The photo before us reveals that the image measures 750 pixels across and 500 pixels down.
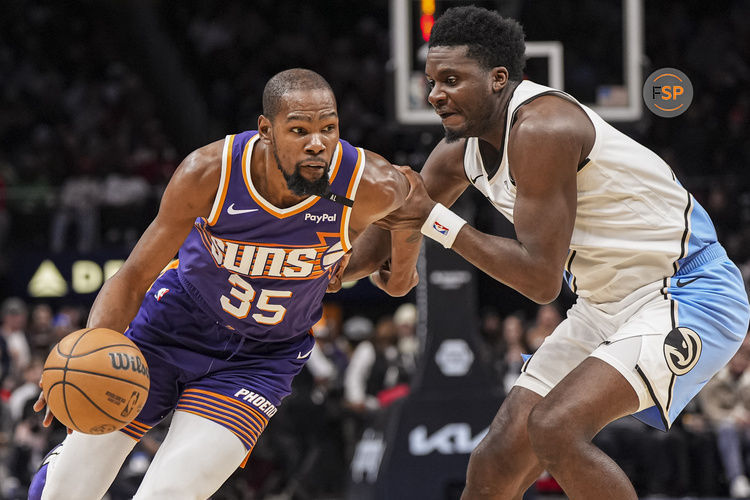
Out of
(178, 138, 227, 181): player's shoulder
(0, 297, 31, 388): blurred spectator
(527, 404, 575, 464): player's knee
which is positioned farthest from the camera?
(0, 297, 31, 388): blurred spectator

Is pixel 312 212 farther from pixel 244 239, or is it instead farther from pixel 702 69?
pixel 702 69

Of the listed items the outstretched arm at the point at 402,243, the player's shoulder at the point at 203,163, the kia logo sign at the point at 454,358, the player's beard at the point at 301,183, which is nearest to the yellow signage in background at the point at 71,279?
the kia logo sign at the point at 454,358

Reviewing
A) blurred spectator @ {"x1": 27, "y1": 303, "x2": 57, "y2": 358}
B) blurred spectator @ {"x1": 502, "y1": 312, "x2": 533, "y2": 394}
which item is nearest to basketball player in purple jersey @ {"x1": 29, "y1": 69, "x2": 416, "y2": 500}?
blurred spectator @ {"x1": 502, "y1": 312, "x2": 533, "y2": 394}

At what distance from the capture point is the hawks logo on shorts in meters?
3.98

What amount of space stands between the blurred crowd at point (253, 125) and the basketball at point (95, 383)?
4.09 m

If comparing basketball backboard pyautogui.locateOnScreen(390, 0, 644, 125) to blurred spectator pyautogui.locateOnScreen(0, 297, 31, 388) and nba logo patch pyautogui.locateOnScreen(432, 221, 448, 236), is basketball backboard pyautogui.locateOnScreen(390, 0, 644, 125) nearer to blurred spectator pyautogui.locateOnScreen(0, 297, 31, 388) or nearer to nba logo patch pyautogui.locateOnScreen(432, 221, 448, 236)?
nba logo patch pyautogui.locateOnScreen(432, 221, 448, 236)

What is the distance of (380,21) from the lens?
18.6 m

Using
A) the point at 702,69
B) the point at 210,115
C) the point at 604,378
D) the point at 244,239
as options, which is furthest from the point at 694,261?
the point at 210,115

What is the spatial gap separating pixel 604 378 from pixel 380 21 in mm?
15354

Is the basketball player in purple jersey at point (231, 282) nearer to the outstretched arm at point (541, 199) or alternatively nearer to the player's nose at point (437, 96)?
the player's nose at point (437, 96)

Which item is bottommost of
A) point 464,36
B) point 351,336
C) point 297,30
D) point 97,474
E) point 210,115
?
point 351,336

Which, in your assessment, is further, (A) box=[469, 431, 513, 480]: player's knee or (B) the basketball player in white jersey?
(A) box=[469, 431, 513, 480]: player's knee

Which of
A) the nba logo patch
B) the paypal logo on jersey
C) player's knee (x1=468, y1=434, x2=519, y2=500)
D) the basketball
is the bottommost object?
player's knee (x1=468, y1=434, x2=519, y2=500)

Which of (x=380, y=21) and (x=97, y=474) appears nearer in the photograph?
(x=97, y=474)
